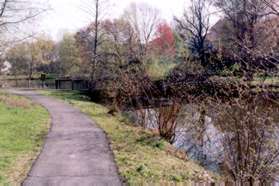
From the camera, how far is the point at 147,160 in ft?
29.4

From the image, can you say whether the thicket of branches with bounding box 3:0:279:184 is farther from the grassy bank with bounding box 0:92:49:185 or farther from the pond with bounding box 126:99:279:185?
the grassy bank with bounding box 0:92:49:185

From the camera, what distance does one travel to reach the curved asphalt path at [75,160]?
7.23 meters

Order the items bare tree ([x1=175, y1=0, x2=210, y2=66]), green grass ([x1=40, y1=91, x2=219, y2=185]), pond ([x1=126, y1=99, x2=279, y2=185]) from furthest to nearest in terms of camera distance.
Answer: bare tree ([x1=175, y1=0, x2=210, y2=66]) < green grass ([x1=40, y1=91, x2=219, y2=185]) < pond ([x1=126, y1=99, x2=279, y2=185])

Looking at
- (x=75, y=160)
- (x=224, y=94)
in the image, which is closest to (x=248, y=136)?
(x=224, y=94)

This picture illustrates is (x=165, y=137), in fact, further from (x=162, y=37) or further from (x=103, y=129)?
(x=162, y=37)

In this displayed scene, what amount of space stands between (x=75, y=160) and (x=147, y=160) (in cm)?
171

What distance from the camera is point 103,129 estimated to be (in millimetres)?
13062

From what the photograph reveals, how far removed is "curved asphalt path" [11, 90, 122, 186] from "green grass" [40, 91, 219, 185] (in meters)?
0.28

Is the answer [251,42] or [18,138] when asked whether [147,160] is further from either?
[18,138]

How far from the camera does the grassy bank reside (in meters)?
7.83

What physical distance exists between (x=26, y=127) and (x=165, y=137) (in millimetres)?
4788

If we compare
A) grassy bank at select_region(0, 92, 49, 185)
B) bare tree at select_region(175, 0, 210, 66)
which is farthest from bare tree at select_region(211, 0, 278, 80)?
bare tree at select_region(175, 0, 210, 66)

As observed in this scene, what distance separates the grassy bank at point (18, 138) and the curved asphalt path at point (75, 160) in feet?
0.87

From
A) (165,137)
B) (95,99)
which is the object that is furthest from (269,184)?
(95,99)
